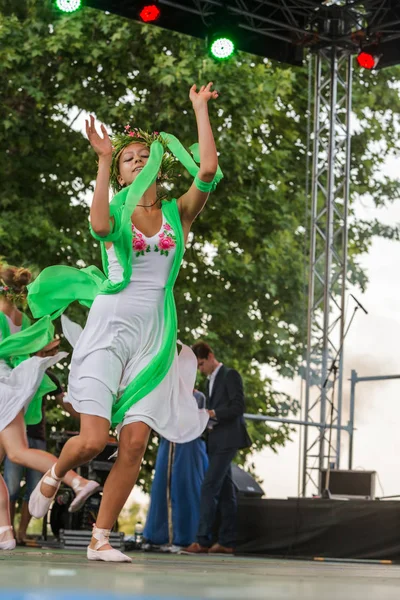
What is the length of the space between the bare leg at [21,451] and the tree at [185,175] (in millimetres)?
7304

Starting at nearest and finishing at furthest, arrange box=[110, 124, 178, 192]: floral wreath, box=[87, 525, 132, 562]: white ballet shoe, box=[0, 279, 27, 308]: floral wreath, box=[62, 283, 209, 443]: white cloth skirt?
1. box=[87, 525, 132, 562]: white ballet shoe
2. box=[62, 283, 209, 443]: white cloth skirt
3. box=[110, 124, 178, 192]: floral wreath
4. box=[0, 279, 27, 308]: floral wreath

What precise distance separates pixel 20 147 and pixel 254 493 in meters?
6.95

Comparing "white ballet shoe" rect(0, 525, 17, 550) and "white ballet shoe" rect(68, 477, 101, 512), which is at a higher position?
"white ballet shoe" rect(68, 477, 101, 512)

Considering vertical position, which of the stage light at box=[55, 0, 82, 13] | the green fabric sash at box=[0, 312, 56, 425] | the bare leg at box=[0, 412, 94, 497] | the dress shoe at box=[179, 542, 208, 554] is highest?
the stage light at box=[55, 0, 82, 13]

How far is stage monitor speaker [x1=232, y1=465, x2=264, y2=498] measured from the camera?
33.2 ft

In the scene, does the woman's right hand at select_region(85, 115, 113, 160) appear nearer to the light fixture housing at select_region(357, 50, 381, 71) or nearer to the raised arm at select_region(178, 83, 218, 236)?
the raised arm at select_region(178, 83, 218, 236)

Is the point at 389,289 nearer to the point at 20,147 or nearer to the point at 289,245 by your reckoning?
the point at 289,245

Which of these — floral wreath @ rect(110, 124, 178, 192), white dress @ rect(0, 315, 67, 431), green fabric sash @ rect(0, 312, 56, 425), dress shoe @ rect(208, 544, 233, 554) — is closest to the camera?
floral wreath @ rect(110, 124, 178, 192)

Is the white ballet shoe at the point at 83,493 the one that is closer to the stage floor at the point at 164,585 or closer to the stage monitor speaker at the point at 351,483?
the stage floor at the point at 164,585

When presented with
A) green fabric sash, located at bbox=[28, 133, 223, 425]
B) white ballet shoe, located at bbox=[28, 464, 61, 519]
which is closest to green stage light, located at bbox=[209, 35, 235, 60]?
green fabric sash, located at bbox=[28, 133, 223, 425]

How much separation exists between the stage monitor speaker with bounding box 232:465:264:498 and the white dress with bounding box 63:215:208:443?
528cm

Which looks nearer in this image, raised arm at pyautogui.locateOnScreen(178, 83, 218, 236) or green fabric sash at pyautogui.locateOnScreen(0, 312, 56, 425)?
raised arm at pyautogui.locateOnScreen(178, 83, 218, 236)

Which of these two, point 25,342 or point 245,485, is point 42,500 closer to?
point 25,342

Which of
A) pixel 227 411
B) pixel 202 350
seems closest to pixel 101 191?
pixel 202 350
